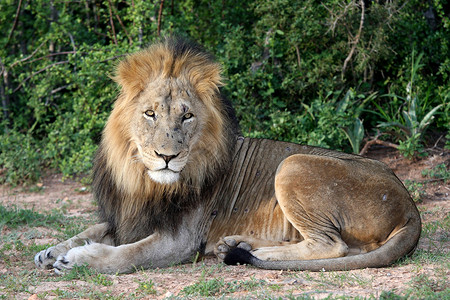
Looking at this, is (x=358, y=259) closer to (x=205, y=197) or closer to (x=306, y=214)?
(x=306, y=214)

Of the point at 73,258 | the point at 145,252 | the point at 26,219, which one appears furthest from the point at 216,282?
the point at 26,219

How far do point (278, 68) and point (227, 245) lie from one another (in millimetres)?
3570

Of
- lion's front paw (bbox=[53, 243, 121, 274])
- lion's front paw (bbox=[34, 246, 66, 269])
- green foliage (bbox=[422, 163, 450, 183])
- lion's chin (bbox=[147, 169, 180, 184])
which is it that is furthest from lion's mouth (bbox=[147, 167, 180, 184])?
green foliage (bbox=[422, 163, 450, 183])

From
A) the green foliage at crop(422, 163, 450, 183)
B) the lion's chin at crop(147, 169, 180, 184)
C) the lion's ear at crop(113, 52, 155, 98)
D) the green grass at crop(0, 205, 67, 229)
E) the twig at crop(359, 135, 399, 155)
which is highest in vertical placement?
the lion's ear at crop(113, 52, 155, 98)

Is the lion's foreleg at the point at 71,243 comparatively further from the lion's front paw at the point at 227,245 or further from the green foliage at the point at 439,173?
the green foliage at the point at 439,173

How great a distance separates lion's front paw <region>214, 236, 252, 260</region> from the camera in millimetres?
4258

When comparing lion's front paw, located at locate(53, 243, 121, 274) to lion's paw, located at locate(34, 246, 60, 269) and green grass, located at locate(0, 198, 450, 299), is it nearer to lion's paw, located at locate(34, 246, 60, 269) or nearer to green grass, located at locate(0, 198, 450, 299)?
green grass, located at locate(0, 198, 450, 299)

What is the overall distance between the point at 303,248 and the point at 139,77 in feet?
5.19

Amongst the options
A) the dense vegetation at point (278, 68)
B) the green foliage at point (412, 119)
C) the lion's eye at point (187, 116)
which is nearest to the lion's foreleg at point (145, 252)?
the lion's eye at point (187, 116)

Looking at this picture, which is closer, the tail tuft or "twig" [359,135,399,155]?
the tail tuft

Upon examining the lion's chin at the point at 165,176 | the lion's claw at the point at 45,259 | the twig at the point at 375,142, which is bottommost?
the lion's claw at the point at 45,259

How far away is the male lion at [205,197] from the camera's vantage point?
13.2ft

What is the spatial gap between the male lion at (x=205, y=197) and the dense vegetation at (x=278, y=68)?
241cm

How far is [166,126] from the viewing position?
13.1ft
